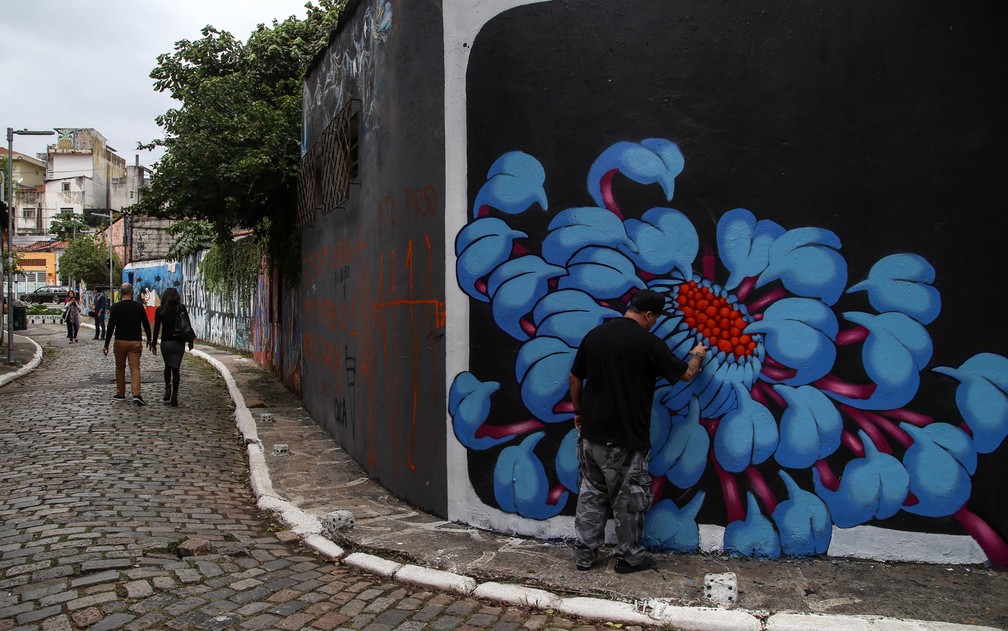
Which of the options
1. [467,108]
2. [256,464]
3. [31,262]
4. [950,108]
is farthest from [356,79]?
[31,262]

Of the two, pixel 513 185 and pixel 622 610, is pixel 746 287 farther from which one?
pixel 622 610

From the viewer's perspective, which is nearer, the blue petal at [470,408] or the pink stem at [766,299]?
the pink stem at [766,299]

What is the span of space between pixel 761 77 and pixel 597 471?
2.91 metres

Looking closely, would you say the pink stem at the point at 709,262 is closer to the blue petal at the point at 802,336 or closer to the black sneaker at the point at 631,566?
the blue petal at the point at 802,336

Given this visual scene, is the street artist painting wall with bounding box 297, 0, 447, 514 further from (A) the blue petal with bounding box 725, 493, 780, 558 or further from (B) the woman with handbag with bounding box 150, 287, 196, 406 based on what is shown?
(B) the woman with handbag with bounding box 150, 287, 196, 406

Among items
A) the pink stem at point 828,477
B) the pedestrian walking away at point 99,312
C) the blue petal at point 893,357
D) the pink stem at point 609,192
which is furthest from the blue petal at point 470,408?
the pedestrian walking away at point 99,312

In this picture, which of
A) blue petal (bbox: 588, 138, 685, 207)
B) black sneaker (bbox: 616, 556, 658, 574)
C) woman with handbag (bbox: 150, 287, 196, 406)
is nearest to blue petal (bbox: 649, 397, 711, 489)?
black sneaker (bbox: 616, 556, 658, 574)

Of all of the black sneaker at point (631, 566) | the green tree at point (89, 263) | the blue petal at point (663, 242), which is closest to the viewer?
the black sneaker at point (631, 566)

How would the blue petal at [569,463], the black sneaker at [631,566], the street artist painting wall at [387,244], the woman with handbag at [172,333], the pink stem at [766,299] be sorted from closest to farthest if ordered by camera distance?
the black sneaker at [631,566] → the pink stem at [766,299] → the blue petal at [569,463] → the street artist painting wall at [387,244] → the woman with handbag at [172,333]

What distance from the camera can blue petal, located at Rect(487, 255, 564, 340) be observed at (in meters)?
5.09

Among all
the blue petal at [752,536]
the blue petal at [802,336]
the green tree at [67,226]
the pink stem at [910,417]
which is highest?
the green tree at [67,226]

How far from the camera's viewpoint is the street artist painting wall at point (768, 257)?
4551 millimetres

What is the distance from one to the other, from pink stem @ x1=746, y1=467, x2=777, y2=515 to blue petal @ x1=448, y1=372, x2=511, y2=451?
5.66ft

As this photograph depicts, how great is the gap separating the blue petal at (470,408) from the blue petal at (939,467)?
2.75 metres
